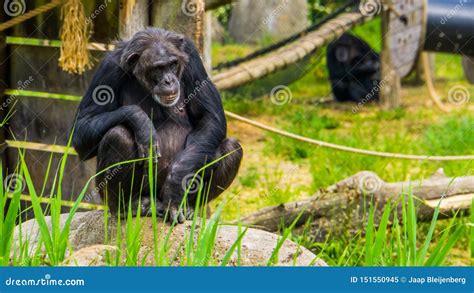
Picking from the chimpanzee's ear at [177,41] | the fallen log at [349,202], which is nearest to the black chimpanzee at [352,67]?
the fallen log at [349,202]

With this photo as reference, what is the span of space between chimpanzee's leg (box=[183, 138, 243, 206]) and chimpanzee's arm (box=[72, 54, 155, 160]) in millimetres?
370

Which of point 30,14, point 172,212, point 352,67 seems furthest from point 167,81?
point 352,67

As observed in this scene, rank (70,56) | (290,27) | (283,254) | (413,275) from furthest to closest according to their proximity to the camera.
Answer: (290,27), (70,56), (283,254), (413,275)

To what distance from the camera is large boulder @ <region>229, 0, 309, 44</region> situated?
41.0ft

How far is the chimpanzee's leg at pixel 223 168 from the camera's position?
3.93m

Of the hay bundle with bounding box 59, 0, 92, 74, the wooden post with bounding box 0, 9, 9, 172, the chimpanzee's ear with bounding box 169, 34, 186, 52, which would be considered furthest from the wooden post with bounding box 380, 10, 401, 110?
the chimpanzee's ear with bounding box 169, 34, 186, 52

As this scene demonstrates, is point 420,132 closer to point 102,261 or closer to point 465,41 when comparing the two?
point 465,41

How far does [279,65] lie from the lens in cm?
706

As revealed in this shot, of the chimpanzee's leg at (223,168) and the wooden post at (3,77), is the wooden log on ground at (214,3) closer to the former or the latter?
the wooden post at (3,77)

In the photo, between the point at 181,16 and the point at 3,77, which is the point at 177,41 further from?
the point at 3,77

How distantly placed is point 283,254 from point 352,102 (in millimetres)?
6537

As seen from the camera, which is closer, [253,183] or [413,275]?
[413,275]

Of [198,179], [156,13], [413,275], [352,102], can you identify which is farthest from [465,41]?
[413,275]

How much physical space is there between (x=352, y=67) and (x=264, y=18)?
299cm
